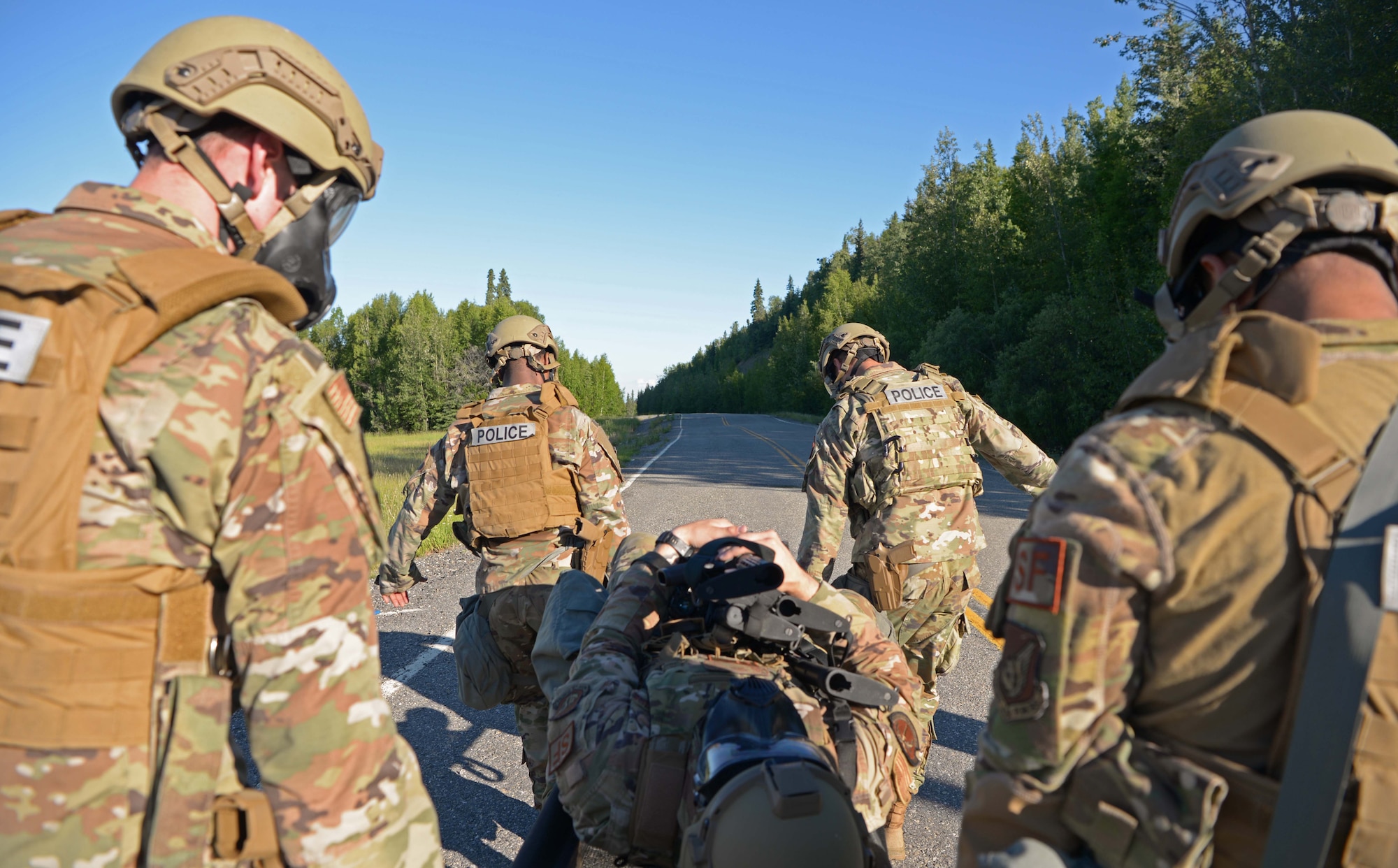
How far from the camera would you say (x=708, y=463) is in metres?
22.6

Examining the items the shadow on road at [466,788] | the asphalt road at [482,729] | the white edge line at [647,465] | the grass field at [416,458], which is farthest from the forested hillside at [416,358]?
the shadow on road at [466,788]

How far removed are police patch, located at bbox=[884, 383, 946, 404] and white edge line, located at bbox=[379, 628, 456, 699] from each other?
3.06 m

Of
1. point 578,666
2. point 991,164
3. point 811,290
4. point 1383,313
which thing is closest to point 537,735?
point 578,666

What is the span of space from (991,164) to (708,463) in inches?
1174

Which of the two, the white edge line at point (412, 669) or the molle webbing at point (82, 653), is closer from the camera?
the molle webbing at point (82, 653)

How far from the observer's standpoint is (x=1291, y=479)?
1.29 meters

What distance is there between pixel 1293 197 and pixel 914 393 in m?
3.17

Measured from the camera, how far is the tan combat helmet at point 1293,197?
1.45m

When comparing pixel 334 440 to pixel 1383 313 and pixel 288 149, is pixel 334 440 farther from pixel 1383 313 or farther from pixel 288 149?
pixel 1383 313

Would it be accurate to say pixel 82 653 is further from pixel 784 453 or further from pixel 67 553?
pixel 784 453

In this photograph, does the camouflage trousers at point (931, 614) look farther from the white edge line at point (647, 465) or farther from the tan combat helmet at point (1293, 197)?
the white edge line at point (647, 465)

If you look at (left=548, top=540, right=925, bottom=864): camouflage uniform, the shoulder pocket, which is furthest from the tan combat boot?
the shoulder pocket

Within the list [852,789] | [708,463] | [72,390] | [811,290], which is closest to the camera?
[72,390]

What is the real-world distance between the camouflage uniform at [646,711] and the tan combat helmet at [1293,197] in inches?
58.4
